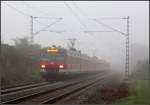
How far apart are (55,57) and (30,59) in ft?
24.0

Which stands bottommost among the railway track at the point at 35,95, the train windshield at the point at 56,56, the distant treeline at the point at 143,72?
the railway track at the point at 35,95

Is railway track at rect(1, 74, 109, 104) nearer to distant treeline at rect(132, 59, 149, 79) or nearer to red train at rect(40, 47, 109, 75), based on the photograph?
red train at rect(40, 47, 109, 75)

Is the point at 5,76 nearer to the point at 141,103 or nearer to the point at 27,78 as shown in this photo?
the point at 27,78

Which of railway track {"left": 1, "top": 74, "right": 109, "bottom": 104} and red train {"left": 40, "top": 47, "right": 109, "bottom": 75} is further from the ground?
red train {"left": 40, "top": 47, "right": 109, "bottom": 75}

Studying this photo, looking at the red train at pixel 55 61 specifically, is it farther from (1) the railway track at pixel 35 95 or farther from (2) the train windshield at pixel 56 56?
(1) the railway track at pixel 35 95

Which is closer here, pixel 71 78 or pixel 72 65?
pixel 72 65

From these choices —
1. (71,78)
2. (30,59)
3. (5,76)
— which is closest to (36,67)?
(30,59)

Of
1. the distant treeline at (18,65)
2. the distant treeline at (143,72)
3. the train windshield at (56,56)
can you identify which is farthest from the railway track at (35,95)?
the distant treeline at (143,72)

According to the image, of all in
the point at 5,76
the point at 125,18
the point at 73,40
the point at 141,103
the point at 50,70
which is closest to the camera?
the point at 141,103

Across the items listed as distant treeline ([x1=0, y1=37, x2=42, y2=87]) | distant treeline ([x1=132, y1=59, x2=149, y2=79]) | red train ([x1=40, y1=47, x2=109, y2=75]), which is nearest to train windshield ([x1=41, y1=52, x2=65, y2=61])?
red train ([x1=40, y1=47, x2=109, y2=75])

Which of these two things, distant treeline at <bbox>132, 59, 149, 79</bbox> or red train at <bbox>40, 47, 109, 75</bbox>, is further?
red train at <bbox>40, 47, 109, 75</bbox>

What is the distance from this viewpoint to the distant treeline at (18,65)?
3391 cm

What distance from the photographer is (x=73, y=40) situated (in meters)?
50.3

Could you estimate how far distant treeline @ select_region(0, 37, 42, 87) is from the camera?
33.9 meters
